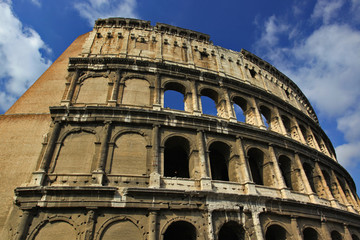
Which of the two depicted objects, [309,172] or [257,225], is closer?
[257,225]

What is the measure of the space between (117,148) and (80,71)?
574 cm

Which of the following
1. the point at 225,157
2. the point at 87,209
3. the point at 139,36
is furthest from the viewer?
the point at 139,36

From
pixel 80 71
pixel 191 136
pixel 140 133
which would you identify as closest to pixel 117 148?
pixel 140 133

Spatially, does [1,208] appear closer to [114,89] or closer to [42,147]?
[42,147]

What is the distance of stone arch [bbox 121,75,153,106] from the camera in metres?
12.5

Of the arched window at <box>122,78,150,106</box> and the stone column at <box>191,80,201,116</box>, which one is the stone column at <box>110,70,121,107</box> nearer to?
the arched window at <box>122,78,150,106</box>

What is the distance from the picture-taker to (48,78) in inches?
561

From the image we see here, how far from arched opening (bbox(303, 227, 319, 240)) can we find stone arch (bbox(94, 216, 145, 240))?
27.5ft

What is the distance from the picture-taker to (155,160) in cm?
1030

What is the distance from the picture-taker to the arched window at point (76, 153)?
9.90 metres

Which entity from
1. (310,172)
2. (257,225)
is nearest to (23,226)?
(257,225)

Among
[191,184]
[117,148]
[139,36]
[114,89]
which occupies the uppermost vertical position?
[139,36]

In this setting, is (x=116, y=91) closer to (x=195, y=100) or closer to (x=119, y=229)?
(x=195, y=100)

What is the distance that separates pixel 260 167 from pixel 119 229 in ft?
26.4
